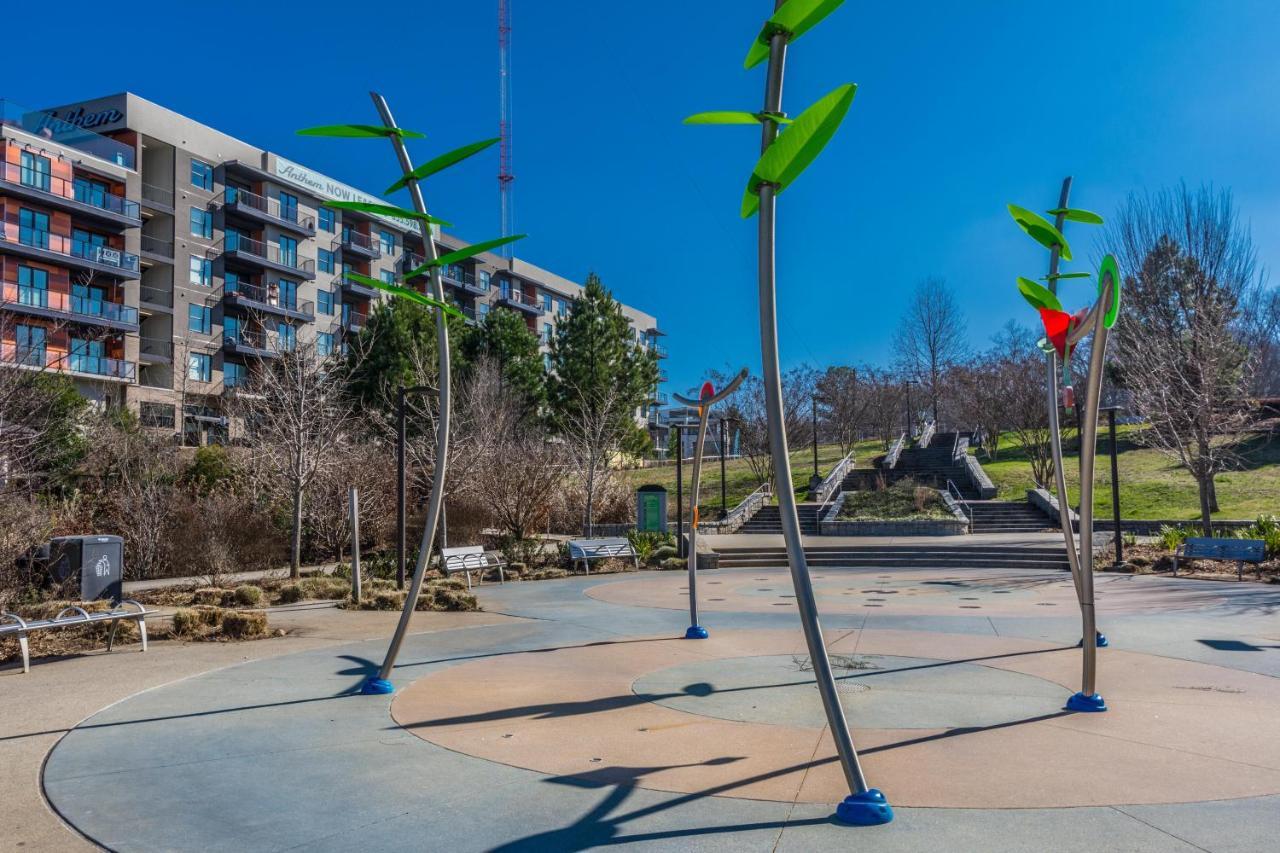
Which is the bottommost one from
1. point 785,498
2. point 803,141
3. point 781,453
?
point 785,498

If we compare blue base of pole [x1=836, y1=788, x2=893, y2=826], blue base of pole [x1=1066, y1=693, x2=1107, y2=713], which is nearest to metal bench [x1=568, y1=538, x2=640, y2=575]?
blue base of pole [x1=1066, y1=693, x2=1107, y2=713]

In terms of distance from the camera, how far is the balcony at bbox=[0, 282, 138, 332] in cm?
4022

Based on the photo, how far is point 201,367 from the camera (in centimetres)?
4809

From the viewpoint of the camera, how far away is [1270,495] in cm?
3056

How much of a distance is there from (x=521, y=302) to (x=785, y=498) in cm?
7673

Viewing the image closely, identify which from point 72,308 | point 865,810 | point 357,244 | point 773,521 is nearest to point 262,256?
point 357,244

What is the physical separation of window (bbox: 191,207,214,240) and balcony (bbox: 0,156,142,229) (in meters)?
2.86

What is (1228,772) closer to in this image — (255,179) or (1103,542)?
(1103,542)

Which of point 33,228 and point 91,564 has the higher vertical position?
point 33,228

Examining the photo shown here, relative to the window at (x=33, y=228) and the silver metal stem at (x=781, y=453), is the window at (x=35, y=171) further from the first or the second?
the silver metal stem at (x=781, y=453)

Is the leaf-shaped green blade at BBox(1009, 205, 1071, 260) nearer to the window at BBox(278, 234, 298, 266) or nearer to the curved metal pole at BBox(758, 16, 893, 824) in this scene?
the curved metal pole at BBox(758, 16, 893, 824)

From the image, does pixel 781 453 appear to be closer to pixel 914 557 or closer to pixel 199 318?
pixel 914 557

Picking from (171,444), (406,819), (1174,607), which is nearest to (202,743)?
(406,819)

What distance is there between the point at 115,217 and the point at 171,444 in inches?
1137
